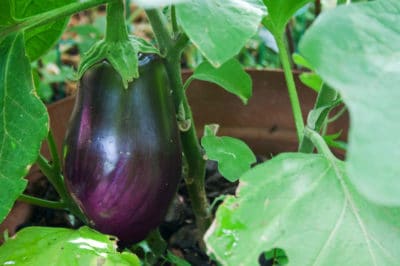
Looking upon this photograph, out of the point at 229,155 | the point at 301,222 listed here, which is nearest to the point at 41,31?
the point at 229,155

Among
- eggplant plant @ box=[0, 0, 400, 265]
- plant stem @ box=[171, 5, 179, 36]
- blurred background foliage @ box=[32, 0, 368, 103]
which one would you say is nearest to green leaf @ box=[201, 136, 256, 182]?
Result: eggplant plant @ box=[0, 0, 400, 265]

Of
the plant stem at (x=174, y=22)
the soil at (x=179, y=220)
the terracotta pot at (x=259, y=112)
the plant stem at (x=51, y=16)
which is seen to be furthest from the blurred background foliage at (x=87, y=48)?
the plant stem at (x=51, y=16)

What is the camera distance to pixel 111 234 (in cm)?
60

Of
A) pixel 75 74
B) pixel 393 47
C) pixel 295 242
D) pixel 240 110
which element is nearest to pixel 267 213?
pixel 295 242

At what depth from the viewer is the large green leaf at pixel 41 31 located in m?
0.64

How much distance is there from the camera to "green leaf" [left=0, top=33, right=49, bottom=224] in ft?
1.73

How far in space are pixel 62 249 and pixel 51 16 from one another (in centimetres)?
19

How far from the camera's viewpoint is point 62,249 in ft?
1.77

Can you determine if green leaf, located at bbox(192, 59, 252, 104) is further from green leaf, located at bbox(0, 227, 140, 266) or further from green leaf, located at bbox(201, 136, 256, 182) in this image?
green leaf, located at bbox(0, 227, 140, 266)

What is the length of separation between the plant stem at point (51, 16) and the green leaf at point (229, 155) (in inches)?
6.5

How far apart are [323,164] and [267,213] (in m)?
0.07

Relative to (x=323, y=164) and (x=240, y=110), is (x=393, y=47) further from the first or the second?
(x=240, y=110)

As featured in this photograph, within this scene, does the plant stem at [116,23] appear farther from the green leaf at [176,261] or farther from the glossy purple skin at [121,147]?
the green leaf at [176,261]

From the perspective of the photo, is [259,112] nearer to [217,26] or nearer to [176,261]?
[176,261]
